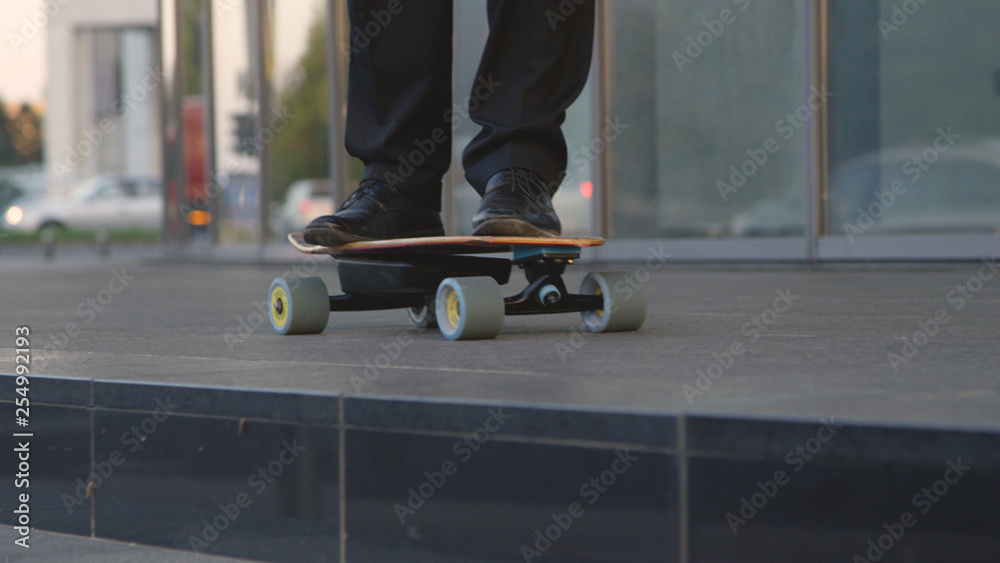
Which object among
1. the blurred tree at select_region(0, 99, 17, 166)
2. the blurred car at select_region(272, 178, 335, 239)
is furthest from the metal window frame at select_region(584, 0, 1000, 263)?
the blurred tree at select_region(0, 99, 17, 166)

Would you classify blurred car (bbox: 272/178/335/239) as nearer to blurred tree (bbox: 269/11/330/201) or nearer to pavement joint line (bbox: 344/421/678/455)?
blurred tree (bbox: 269/11/330/201)

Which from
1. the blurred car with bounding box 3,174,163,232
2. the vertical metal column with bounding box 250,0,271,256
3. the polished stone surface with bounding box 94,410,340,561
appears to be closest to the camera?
the polished stone surface with bounding box 94,410,340,561

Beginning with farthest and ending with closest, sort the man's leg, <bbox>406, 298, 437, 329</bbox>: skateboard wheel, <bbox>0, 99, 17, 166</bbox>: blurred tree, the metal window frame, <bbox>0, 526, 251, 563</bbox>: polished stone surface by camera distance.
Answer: <bbox>0, 99, 17, 166</bbox>: blurred tree → the metal window frame → <bbox>406, 298, 437, 329</bbox>: skateboard wheel → the man's leg → <bbox>0, 526, 251, 563</bbox>: polished stone surface

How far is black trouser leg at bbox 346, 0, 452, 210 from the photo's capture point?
2887 mm

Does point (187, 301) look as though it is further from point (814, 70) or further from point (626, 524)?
point (814, 70)

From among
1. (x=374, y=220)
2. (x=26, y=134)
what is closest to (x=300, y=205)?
(x=374, y=220)

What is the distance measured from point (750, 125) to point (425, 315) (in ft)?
16.5

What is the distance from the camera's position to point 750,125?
7.56 metres

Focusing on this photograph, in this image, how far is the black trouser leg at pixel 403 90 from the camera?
9.47 ft

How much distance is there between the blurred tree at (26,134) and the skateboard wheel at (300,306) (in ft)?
165

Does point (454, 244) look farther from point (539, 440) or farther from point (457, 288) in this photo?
point (539, 440)

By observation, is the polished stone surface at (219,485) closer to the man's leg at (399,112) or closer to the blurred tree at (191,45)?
the man's leg at (399,112)

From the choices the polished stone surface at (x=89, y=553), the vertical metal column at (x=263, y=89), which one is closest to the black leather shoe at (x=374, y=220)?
the polished stone surface at (x=89, y=553)

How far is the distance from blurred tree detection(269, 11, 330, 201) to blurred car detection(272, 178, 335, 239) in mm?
66
